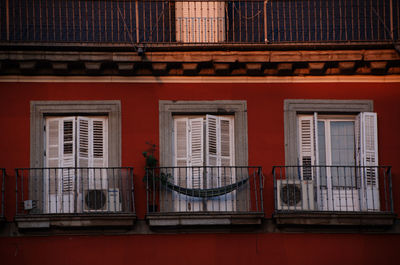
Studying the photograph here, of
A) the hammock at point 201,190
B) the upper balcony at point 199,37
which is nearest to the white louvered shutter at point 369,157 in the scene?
the upper balcony at point 199,37

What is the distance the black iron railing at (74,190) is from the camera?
17.5 meters

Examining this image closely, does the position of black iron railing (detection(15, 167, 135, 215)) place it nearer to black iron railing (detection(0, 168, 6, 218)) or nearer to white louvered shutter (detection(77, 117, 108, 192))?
white louvered shutter (detection(77, 117, 108, 192))

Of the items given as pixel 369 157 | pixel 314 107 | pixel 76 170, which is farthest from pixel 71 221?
pixel 369 157

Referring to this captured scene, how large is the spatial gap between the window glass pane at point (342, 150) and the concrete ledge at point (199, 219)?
203cm

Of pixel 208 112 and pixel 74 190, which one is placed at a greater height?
pixel 208 112

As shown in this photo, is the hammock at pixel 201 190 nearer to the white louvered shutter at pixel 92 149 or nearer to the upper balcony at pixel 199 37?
the white louvered shutter at pixel 92 149

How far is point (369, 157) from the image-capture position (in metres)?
17.9

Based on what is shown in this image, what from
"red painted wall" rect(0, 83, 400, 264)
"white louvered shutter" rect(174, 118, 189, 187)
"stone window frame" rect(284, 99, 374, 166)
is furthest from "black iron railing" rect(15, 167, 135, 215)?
"stone window frame" rect(284, 99, 374, 166)

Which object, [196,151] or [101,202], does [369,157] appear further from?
[101,202]

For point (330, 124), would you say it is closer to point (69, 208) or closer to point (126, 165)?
point (126, 165)

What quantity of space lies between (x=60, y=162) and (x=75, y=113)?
1.03m

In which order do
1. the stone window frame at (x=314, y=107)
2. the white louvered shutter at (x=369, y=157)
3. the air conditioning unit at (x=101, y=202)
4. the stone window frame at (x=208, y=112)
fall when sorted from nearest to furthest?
the air conditioning unit at (x=101, y=202) < the white louvered shutter at (x=369, y=157) < the stone window frame at (x=208, y=112) < the stone window frame at (x=314, y=107)

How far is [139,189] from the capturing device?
17.7 m

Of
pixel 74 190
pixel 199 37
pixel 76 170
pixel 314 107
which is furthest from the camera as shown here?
pixel 199 37
